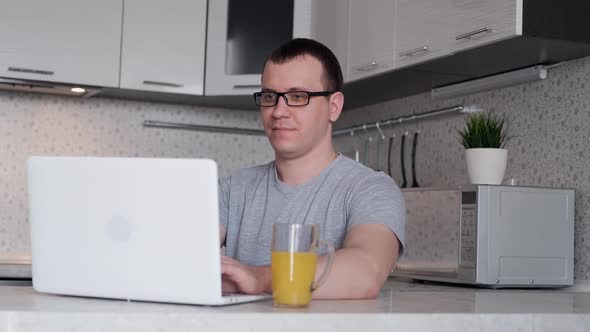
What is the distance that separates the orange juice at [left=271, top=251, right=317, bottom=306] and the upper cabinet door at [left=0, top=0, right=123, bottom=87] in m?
2.12

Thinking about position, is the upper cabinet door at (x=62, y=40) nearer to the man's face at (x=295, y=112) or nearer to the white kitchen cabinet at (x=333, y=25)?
the white kitchen cabinet at (x=333, y=25)

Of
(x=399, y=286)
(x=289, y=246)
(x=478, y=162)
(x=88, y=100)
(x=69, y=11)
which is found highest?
(x=69, y=11)

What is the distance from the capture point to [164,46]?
10.9 feet

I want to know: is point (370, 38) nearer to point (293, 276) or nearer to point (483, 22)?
point (483, 22)

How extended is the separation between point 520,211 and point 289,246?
109 centimetres

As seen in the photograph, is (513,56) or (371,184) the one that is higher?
(513,56)

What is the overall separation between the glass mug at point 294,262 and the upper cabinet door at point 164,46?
2142mm

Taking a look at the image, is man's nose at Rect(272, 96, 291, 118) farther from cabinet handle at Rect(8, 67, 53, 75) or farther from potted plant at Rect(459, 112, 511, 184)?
cabinet handle at Rect(8, 67, 53, 75)

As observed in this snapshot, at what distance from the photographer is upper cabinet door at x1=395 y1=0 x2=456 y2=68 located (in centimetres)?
234

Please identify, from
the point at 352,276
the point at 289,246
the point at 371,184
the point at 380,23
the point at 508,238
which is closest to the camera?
the point at 289,246

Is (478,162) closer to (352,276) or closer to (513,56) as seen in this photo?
(513,56)

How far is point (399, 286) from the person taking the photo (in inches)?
89.9

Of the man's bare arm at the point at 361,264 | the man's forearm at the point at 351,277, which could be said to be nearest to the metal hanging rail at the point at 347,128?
the man's bare arm at the point at 361,264

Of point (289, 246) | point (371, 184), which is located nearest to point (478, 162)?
point (371, 184)
